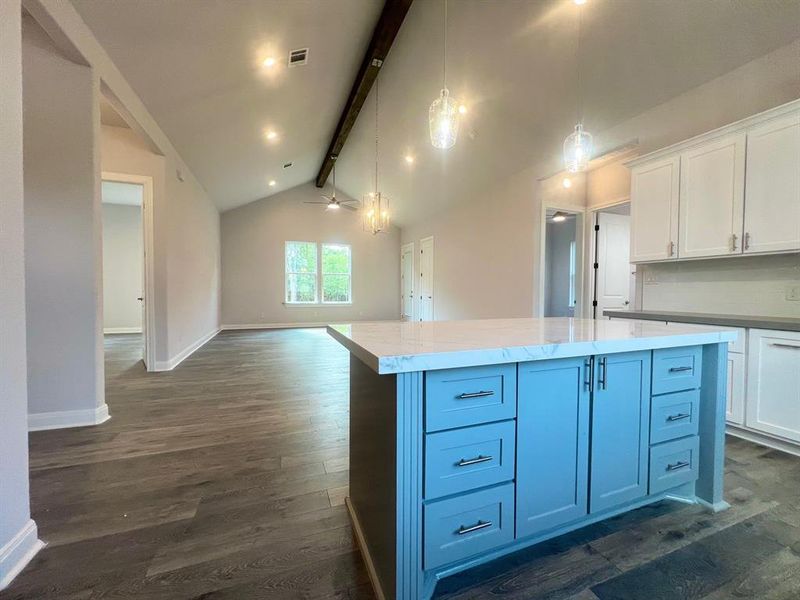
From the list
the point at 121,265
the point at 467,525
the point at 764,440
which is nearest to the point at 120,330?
the point at 121,265

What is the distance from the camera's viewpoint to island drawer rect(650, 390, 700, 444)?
1.52 meters

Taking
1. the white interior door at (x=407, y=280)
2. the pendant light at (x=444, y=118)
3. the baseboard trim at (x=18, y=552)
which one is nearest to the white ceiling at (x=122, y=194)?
the pendant light at (x=444, y=118)

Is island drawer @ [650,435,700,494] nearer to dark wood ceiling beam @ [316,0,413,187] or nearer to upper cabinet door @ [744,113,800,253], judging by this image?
upper cabinet door @ [744,113,800,253]

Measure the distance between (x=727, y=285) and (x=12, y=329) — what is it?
462 centimetres

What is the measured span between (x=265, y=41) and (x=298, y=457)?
143 inches

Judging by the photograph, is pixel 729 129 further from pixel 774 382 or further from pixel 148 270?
pixel 148 270

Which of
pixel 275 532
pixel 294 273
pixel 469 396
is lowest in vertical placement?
pixel 275 532

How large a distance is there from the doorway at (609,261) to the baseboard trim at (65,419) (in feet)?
18.9

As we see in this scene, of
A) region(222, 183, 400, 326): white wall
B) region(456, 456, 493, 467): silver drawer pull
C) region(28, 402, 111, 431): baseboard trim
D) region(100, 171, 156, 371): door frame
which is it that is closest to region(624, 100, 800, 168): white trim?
region(456, 456, 493, 467): silver drawer pull

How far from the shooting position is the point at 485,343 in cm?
119

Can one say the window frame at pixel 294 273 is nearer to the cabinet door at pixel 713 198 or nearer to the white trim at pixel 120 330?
the white trim at pixel 120 330

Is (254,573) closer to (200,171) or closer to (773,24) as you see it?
(773,24)

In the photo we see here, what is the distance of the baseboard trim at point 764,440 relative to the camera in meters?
2.17

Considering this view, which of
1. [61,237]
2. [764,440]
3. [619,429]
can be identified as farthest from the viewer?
[61,237]
